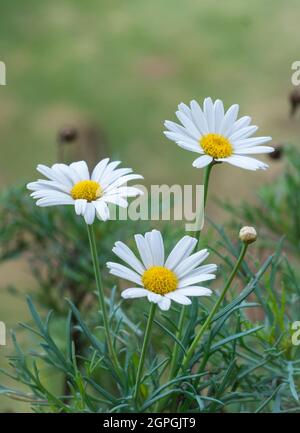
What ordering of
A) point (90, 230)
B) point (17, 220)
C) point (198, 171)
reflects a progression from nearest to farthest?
point (90, 230)
point (17, 220)
point (198, 171)

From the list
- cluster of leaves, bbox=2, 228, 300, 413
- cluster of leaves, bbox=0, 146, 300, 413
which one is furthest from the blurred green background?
cluster of leaves, bbox=2, 228, 300, 413

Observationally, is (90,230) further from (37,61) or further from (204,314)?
(37,61)

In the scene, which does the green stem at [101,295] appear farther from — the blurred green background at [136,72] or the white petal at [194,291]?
the blurred green background at [136,72]

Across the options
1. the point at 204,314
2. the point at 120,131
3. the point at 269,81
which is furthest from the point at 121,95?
the point at 204,314

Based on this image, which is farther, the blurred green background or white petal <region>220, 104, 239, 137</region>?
the blurred green background

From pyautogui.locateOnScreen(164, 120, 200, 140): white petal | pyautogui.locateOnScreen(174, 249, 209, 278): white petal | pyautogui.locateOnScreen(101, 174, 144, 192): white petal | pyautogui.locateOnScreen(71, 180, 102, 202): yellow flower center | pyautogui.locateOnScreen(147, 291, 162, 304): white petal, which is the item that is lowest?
pyautogui.locateOnScreen(147, 291, 162, 304): white petal

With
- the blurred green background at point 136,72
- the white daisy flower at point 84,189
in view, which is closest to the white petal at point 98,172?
the white daisy flower at point 84,189

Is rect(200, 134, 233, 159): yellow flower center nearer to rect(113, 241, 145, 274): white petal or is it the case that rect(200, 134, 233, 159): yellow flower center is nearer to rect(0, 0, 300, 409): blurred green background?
rect(113, 241, 145, 274): white petal

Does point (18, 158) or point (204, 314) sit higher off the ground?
point (18, 158)
